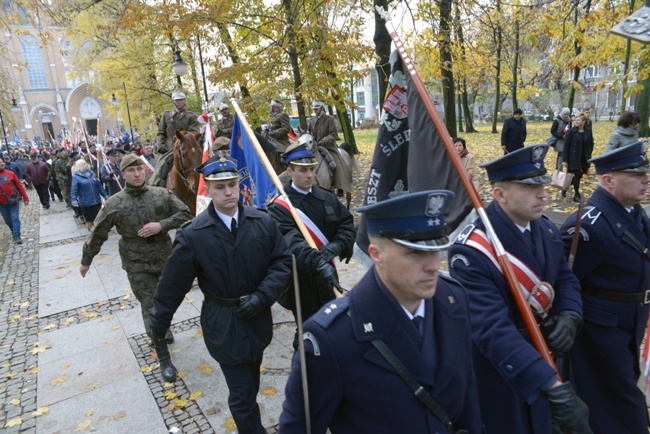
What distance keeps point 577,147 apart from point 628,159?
8918 mm

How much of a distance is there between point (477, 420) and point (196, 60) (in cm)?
2509

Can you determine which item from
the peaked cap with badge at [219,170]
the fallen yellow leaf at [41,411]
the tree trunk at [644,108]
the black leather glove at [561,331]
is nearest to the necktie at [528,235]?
the black leather glove at [561,331]

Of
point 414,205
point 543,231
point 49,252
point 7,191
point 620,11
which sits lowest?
point 49,252

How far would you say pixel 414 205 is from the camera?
1.90 m

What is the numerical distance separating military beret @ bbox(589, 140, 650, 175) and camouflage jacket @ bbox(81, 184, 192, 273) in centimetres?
433

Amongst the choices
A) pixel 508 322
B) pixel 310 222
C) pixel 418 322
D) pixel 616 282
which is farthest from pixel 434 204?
Answer: pixel 310 222

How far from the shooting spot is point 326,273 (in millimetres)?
3775

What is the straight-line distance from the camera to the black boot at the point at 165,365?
5031mm

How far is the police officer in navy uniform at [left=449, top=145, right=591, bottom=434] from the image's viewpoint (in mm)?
2484

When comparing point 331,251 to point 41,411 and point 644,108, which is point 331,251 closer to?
point 41,411

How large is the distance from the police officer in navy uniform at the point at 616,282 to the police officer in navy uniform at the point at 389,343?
185 centimetres

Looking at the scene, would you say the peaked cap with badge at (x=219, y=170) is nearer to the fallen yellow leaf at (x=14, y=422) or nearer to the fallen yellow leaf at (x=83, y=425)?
the fallen yellow leaf at (x=83, y=425)

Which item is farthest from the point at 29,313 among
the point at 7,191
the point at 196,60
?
the point at 196,60

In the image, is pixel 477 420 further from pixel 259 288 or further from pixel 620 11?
pixel 620 11
